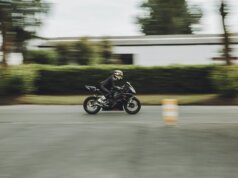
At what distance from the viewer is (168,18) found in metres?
75.7

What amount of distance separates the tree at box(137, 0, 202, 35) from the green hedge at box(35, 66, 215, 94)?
4716 cm

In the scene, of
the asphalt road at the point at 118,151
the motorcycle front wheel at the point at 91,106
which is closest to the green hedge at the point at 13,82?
the motorcycle front wheel at the point at 91,106

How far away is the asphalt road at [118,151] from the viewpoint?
8.81m

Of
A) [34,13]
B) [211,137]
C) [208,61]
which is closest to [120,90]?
[211,137]

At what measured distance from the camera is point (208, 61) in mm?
34031

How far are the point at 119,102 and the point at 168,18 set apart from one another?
58406mm

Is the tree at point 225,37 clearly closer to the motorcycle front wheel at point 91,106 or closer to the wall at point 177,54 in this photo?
the wall at point 177,54

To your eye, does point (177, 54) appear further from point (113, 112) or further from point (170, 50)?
point (113, 112)

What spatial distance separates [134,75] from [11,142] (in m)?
17.3

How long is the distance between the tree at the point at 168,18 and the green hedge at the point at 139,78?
47165 millimetres

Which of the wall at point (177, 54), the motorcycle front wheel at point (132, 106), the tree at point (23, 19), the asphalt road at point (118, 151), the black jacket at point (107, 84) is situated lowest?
the asphalt road at point (118, 151)

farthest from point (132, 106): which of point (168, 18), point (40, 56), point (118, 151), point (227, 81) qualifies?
point (168, 18)

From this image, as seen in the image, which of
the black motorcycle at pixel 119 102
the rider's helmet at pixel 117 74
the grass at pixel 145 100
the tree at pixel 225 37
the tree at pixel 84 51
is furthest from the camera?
the tree at pixel 84 51

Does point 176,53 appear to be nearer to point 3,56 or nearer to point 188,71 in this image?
point 188,71
